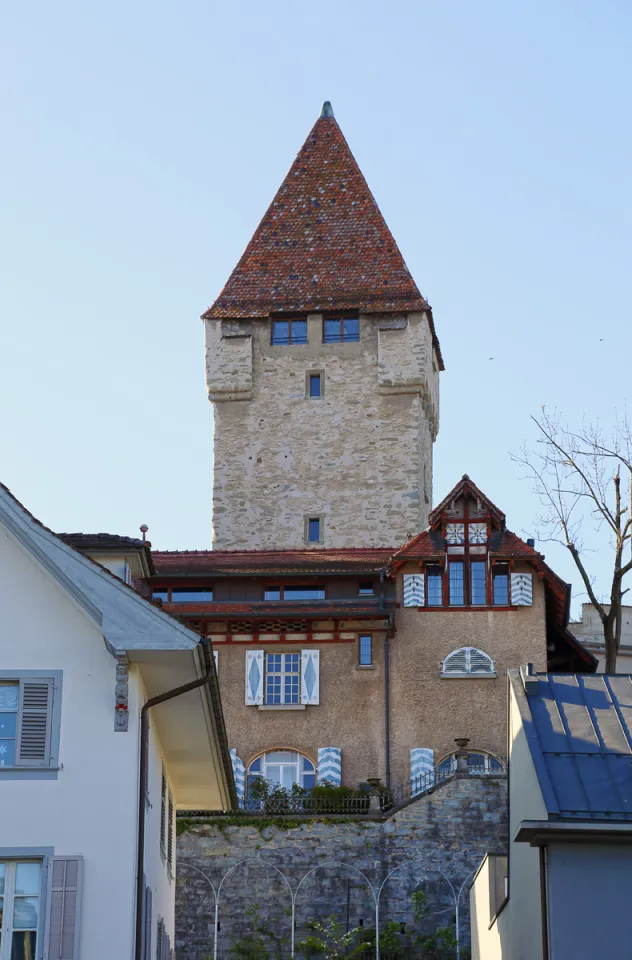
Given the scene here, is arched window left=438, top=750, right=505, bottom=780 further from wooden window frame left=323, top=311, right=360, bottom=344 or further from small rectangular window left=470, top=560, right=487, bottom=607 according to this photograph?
wooden window frame left=323, top=311, right=360, bottom=344

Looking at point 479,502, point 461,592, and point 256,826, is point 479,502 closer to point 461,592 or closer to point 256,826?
point 461,592

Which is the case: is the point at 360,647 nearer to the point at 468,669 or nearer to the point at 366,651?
the point at 366,651

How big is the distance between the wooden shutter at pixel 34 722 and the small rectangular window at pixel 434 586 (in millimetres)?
26884

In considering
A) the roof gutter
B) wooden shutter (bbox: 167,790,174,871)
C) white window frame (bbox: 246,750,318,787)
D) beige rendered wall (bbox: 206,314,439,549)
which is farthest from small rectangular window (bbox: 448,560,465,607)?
the roof gutter

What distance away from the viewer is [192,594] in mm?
45656

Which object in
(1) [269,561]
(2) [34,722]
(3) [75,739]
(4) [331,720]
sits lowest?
(3) [75,739]

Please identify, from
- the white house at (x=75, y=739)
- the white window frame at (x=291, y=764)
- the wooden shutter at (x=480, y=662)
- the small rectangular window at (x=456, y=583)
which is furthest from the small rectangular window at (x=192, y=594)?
the white house at (x=75, y=739)

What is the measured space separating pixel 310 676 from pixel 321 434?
14412mm

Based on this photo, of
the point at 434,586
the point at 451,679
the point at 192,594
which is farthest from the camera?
the point at 192,594

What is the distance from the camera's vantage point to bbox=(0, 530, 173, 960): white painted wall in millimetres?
17078

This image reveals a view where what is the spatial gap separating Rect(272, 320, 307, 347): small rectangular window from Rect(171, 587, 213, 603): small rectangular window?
44.4 ft

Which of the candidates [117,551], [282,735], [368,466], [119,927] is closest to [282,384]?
[368,466]

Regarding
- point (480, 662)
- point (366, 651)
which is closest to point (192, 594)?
point (366, 651)

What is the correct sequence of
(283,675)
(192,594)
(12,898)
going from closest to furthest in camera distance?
(12,898) < (283,675) < (192,594)
